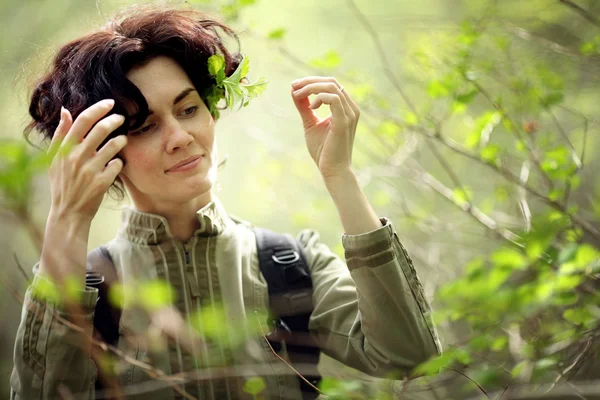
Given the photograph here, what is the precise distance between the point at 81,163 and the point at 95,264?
39 centimetres

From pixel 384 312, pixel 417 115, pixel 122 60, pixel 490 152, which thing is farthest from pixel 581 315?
pixel 122 60

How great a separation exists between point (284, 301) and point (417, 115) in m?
1.18

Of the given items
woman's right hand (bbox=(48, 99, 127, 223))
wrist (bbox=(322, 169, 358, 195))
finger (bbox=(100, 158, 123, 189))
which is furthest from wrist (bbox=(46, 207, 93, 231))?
wrist (bbox=(322, 169, 358, 195))

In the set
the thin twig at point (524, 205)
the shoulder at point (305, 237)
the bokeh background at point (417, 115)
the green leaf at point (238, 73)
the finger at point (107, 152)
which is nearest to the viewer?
the finger at point (107, 152)

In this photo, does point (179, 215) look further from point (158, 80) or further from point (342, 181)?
point (342, 181)

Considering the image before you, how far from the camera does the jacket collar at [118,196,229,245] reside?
1600 mm

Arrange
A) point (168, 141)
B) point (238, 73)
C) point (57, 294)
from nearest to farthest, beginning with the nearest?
point (57, 294), point (168, 141), point (238, 73)

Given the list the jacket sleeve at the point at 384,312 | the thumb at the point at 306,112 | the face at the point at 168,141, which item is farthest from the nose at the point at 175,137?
the jacket sleeve at the point at 384,312

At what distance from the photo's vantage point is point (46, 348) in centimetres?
132

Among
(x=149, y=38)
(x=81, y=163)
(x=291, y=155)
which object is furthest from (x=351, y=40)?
(x=81, y=163)

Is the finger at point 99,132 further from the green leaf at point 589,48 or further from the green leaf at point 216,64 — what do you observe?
the green leaf at point 589,48

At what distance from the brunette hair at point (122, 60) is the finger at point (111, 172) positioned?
0.11 m

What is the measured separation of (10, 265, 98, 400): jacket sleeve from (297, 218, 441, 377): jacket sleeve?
743mm

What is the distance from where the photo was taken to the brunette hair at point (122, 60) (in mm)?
1485
